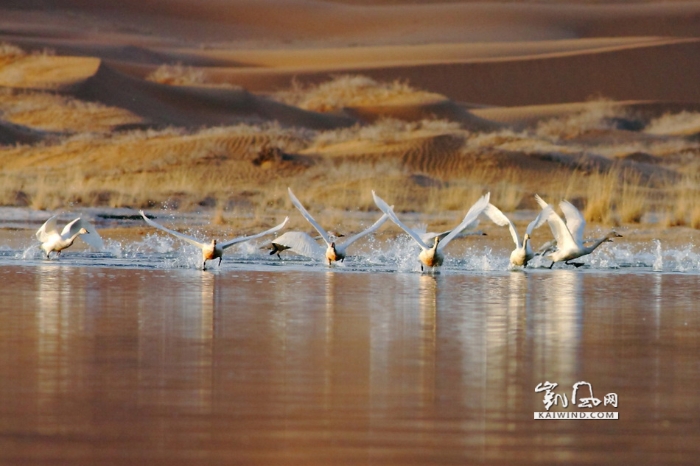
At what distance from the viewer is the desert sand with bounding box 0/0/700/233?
29.0 metres

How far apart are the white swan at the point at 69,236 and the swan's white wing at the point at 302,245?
89.7 inches

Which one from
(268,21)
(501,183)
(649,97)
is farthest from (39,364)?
(268,21)

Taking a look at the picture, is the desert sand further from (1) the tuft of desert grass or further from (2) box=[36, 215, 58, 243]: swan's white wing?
(2) box=[36, 215, 58, 243]: swan's white wing

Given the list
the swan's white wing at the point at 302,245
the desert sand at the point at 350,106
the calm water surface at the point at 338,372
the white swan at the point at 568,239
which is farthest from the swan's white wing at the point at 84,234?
the desert sand at the point at 350,106

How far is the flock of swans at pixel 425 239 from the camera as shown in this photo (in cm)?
1653

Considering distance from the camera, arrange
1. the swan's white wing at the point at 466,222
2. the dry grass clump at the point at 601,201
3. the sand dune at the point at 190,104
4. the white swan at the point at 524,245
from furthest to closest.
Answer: the sand dune at the point at 190,104 → the dry grass clump at the point at 601,201 → the white swan at the point at 524,245 → the swan's white wing at the point at 466,222

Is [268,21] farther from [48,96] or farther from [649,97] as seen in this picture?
[48,96]

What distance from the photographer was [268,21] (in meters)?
113

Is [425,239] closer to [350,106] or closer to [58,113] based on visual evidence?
[58,113]

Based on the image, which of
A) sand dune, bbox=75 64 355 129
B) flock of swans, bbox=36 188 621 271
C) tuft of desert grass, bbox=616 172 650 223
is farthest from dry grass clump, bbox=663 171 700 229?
sand dune, bbox=75 64 355 129

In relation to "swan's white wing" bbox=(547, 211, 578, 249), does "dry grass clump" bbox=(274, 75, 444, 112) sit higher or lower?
higher

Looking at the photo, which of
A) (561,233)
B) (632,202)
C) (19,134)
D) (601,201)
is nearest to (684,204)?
(632,202)

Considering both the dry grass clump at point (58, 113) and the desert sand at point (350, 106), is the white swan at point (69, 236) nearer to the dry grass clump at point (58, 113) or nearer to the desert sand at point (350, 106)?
the desert sand at point (350, 106)

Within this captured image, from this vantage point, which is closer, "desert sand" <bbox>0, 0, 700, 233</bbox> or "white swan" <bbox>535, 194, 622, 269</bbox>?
"white swan" <bbox>535, 194, 622, 269</bbox>
